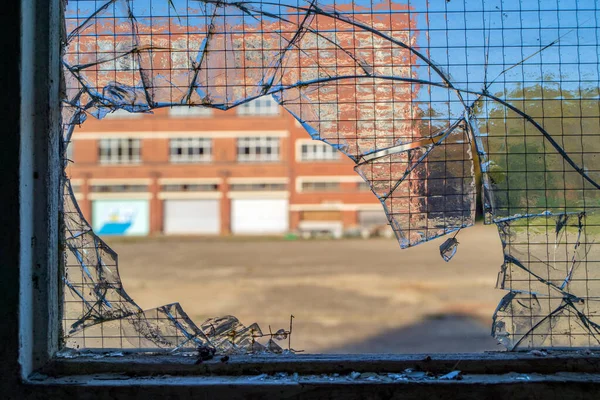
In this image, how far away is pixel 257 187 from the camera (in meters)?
25.7

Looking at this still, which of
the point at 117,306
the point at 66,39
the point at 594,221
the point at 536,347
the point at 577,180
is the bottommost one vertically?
the point at 536,347

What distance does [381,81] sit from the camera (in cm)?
158

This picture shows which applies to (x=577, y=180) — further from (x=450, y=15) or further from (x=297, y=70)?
(x=297, y=70)

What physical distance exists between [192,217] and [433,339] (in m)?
20.2

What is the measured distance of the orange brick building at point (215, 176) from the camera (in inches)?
990

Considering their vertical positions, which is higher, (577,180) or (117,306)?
(577,180)

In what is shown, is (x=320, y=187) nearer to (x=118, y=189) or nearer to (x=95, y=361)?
(x=118, y=189)

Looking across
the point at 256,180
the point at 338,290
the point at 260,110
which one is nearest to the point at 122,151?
the point at 256,180

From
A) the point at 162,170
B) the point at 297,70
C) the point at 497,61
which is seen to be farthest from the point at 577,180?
the point at 162,170

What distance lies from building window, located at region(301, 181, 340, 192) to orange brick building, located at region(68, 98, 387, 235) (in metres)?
Answer: 0.05

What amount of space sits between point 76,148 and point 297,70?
2651 centimetres

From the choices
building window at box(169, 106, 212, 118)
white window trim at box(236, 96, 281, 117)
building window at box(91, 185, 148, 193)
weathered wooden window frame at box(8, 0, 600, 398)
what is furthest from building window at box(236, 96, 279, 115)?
weathered wooden window frame at box(8, 0, 600, 398)

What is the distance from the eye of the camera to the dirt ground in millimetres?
7133

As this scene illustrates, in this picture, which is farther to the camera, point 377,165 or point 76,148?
point 76,148
